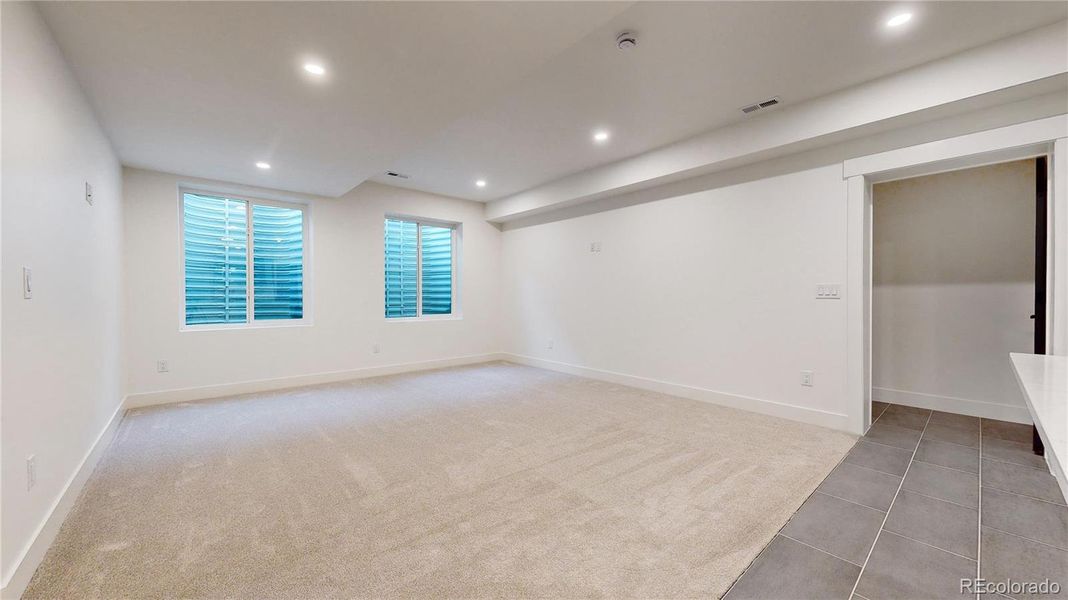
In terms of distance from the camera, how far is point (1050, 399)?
113 centimetres

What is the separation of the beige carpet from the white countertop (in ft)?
3.70

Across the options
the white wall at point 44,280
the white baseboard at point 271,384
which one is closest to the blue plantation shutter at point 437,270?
the white baseboard at point 271,384

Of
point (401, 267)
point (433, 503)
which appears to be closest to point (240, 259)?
point (401, 267)

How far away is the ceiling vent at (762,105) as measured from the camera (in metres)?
3.18

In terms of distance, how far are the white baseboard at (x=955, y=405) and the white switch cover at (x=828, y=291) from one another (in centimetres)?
162

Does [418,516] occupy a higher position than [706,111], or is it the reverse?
[706,111]

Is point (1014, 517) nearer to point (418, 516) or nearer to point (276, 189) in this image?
point (418, 516)

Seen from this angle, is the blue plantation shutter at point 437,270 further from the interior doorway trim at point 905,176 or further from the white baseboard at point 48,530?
the interior doorway trim at point 905,176

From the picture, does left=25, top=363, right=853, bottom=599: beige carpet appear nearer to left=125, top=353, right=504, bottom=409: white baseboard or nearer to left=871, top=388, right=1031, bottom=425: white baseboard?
left=125, top=353, right=504, bottom=409: white baseboard

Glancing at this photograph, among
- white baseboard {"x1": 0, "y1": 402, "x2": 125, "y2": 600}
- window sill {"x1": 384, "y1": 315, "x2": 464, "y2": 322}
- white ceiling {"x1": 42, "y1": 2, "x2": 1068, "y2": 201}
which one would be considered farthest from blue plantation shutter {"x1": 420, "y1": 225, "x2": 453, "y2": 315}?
white baseboard {"x1": 0, "y1": 402, "x2": 125, "y2": 600}

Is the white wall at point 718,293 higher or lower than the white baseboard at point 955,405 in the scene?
higher

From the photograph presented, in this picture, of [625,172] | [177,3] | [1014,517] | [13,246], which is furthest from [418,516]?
[625,172]

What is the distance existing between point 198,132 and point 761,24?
13.2 feet

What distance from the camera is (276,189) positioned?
16.1ft
